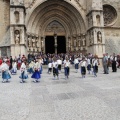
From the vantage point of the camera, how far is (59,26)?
25.8 metres

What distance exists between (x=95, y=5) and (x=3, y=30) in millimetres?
9905

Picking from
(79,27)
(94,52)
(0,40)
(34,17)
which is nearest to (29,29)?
(34,17)

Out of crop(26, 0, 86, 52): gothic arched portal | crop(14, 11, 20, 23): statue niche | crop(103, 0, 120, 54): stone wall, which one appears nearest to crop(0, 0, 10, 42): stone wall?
crop(26, 0, 86, 52): gothic arched portal

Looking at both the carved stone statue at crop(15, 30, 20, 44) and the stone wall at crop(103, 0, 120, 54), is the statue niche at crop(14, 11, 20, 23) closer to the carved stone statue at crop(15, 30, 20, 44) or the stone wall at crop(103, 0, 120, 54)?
the carved stone statue at crop(15, 30, 20, 44)

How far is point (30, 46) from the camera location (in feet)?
77.6

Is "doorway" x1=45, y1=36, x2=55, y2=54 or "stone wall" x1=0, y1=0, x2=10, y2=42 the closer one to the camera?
"stone wall" x1=0, y1=0, x2=10, y2=42

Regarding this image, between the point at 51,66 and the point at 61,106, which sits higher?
the point at 51,66

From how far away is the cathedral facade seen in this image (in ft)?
70.9

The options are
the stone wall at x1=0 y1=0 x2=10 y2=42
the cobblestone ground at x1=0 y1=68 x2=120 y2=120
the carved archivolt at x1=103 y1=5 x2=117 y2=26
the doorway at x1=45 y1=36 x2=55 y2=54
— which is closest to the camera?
the cobblestone ground at x1=0 y1=68 x2=120 y2=120

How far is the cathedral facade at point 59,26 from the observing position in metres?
21.6

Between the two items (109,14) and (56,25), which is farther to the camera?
(109,14)

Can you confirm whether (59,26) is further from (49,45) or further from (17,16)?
(17,16)

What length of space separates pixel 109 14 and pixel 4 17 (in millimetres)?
12092

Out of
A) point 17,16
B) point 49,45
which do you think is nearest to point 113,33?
point 49,45
